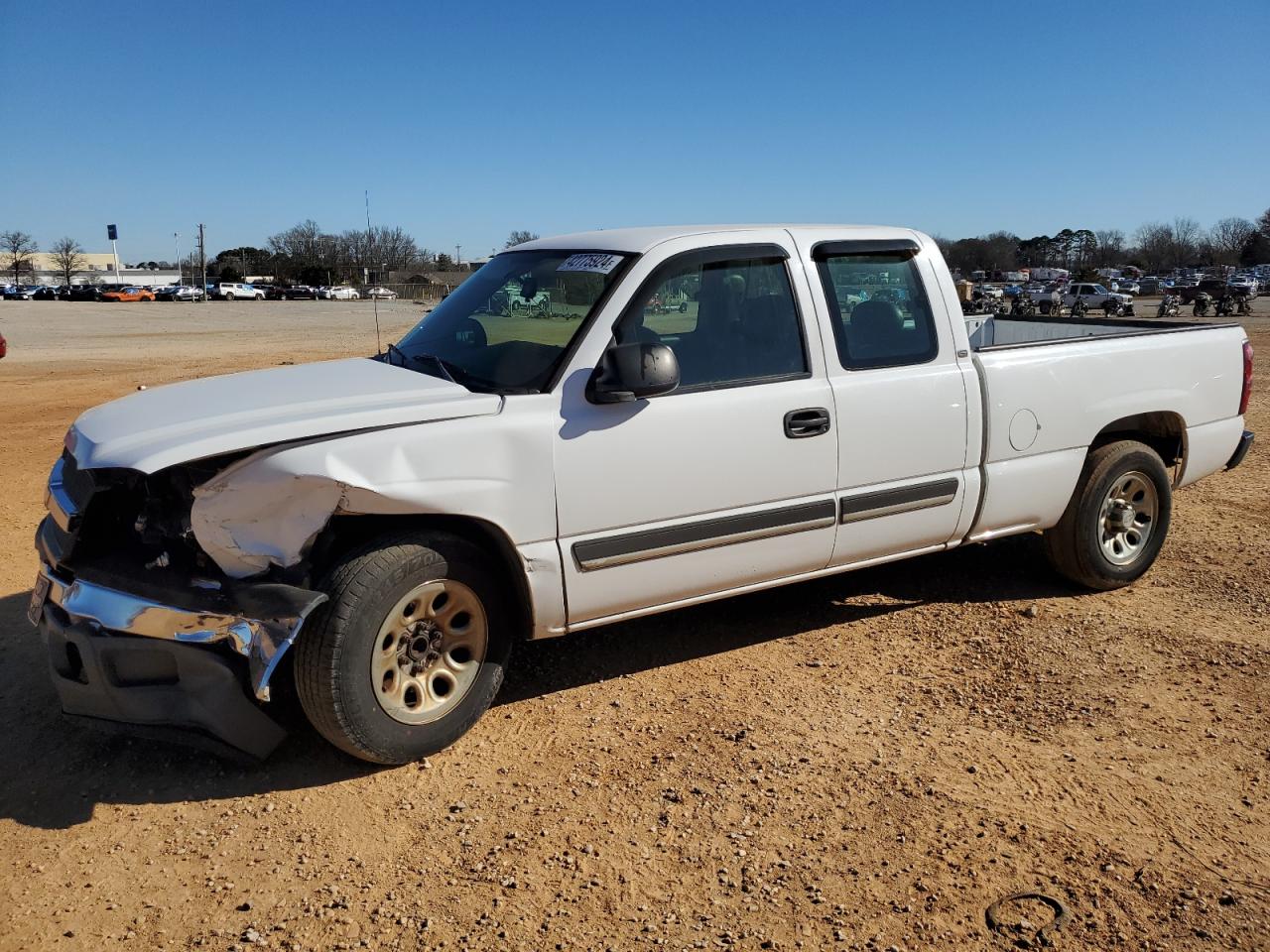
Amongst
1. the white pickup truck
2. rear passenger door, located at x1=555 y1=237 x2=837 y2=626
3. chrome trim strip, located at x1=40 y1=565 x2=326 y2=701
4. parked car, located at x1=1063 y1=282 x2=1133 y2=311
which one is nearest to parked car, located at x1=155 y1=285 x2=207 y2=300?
parked car, located at x1=1063 y1=282 x2=1133 y2=311

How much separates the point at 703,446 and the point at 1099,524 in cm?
265

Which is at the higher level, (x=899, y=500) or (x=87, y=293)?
(x=87, y=293)

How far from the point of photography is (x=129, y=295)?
74.3 metres

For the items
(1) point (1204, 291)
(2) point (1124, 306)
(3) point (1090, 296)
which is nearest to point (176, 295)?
(3) point (1090, 296)

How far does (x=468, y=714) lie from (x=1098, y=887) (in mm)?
2209

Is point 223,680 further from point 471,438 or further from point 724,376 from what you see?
point 724,376

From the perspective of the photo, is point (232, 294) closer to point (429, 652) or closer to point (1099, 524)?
point (1099, 524)

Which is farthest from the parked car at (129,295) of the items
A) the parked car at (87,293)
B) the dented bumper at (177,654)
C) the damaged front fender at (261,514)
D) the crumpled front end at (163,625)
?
the damaged front fender at (261,514)

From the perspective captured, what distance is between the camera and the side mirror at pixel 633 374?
145 inches

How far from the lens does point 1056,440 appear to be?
5070mm

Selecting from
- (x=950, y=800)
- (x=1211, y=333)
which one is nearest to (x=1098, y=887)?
(x=950, y=800)

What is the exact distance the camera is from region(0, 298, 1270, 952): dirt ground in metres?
2.85

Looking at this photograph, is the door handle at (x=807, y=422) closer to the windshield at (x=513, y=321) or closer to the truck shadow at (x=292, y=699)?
the windshield at (x=513, y=321)

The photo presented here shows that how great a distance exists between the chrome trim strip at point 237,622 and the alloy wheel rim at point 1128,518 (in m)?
4.22
